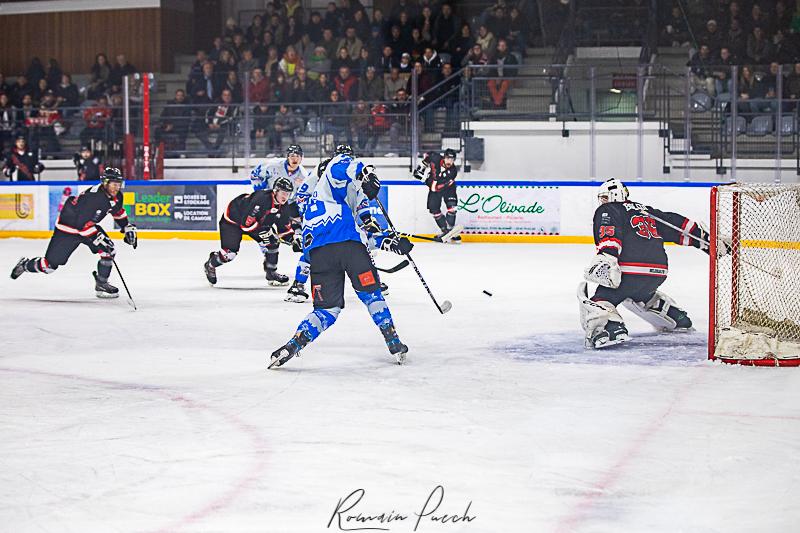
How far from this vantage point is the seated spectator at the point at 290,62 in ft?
58.4

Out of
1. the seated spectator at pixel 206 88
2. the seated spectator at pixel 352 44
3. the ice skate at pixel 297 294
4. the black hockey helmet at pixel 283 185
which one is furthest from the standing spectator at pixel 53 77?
the ice skate at pixel 297 294

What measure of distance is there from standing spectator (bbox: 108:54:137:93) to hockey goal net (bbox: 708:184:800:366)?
13.2 meters

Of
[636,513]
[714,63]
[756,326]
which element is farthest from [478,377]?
[714,63]

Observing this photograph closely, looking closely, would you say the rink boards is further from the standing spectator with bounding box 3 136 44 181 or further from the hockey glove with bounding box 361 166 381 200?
the hockey glove with bounding box 361 166 381 200

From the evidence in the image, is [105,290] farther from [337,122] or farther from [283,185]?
[337,122]

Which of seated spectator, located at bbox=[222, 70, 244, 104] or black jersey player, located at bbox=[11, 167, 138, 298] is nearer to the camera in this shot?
black jersey player, located at bbox=[11, 167, 138, 298]

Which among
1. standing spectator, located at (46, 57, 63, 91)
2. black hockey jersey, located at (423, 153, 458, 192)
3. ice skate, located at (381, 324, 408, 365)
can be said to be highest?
standing spectator, located at (46, 57, 63, 91)

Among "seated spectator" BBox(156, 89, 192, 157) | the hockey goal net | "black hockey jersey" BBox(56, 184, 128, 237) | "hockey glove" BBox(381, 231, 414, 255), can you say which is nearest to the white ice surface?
the hockey goal net

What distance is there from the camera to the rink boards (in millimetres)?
14523

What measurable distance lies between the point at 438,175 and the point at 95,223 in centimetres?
566

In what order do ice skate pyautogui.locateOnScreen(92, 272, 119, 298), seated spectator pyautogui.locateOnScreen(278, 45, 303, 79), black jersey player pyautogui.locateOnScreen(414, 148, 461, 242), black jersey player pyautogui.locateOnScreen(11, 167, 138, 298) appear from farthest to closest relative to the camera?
seated spectator pyautogui.locateOnScreen(278, 45, 303, 79) → black jersey player pyautogui.locateOnScreen(414, 148, 461, 242) → ice skate pyautogui.locateOnScreen(92, 272, 119, 298) → black jersey player pyautogui.locateOnScreen(11, 167, 138, 298)

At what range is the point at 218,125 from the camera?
54.4 ft

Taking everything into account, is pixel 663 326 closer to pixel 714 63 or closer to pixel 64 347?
pixel 64 347

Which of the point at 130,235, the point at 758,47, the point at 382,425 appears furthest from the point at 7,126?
the point at 382,425
